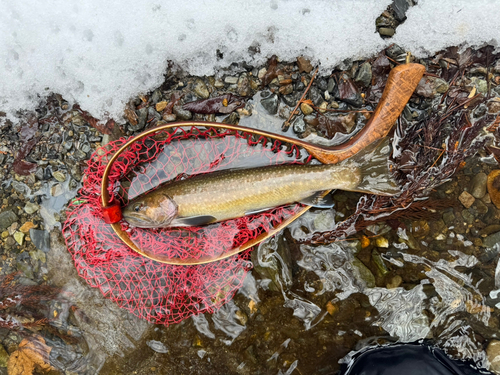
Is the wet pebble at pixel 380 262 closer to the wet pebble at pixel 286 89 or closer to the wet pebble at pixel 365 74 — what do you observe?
the wet pebble at pixel 365 74

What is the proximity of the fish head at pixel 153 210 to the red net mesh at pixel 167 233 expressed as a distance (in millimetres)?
264

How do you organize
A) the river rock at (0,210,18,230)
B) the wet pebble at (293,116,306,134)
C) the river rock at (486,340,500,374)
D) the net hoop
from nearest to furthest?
the net hoop
the wet pebble at (293,116,306,134)
the river rock at (486,340,500,374)
the river rock at (0,210,18,230)

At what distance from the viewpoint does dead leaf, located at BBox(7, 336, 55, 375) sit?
3230 millimetres

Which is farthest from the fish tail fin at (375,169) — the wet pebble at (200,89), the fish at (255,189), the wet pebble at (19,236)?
the wet pebble at (19,236)

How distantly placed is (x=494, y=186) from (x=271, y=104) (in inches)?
92.9

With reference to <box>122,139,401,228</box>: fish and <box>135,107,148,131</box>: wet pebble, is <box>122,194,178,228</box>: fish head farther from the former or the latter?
<box>135,107,148,131</box>: wet pebble

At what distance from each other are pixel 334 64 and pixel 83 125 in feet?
8.43

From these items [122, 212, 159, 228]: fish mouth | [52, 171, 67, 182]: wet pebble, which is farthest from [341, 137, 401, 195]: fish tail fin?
[52, 171, 67, 182]: wet pebble

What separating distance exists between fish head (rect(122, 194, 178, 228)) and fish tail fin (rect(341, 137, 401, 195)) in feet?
5.37

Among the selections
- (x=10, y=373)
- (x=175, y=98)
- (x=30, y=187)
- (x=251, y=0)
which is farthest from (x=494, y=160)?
(x=10, y=373)

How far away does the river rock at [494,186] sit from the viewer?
111 inches

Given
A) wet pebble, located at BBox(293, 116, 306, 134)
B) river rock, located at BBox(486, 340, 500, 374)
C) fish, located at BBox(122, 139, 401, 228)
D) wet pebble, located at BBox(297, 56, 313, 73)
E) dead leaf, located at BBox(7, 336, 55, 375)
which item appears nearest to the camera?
fish, located at BBox(122, 139, 401, 228)

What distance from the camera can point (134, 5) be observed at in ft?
8.93

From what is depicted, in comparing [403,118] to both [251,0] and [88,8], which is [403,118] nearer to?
[251,0]
